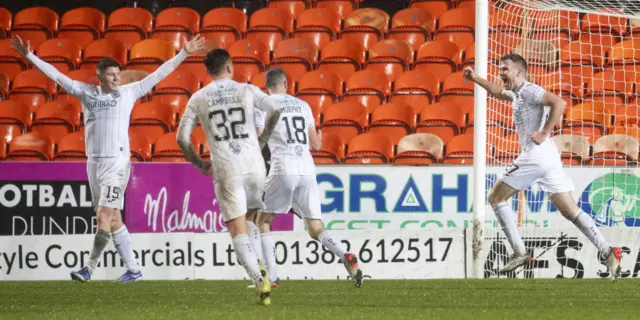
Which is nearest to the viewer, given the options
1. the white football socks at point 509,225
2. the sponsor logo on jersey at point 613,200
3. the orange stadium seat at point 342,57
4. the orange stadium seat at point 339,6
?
the white football socks at point 509,225

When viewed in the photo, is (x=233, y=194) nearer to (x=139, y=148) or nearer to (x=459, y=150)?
(x=459, y=150)

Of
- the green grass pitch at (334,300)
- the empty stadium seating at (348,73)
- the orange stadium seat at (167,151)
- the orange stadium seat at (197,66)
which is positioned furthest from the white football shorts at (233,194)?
the orange stadium seat at (197,66)

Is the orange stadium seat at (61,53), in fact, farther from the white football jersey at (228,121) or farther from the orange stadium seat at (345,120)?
the white football jersey at (228,121)

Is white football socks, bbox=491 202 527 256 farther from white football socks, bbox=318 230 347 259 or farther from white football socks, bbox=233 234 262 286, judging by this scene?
white football socks, bbox=233 234 262 286

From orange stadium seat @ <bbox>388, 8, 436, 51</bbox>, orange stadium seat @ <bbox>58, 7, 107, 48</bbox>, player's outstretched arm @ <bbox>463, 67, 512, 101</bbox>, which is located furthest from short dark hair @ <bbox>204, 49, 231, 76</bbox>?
orange stadium seat @ <bbox>58, 7, 107, 48</bbox>

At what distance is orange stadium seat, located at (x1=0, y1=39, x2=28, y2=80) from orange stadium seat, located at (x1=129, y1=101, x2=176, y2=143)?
2628 millimetres

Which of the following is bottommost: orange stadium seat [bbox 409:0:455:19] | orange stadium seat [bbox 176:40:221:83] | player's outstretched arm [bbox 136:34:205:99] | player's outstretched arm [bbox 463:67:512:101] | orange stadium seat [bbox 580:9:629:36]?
player's outstretched arm [bbox 463:67:512:101]

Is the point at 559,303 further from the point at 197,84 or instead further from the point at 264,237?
the point at 197,84

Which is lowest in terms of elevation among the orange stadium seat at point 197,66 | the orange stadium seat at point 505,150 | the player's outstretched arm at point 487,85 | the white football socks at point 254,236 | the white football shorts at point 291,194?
the white football socks at point 254,236

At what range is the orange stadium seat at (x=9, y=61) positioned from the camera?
16.0 meters

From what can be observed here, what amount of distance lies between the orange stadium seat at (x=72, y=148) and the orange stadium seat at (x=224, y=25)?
324cm

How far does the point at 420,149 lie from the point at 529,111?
4.21m

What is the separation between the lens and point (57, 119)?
1458 cm

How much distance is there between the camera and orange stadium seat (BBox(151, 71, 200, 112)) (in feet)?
49.3
